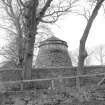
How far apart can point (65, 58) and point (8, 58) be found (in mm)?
6459

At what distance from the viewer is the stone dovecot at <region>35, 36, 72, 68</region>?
67.6 feet

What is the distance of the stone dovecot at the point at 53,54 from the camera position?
67.6ft

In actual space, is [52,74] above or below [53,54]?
below

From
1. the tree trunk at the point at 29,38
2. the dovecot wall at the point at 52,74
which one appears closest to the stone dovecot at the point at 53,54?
the dovecot wall at the point at 52,74

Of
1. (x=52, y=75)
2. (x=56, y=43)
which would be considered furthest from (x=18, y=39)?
(x=56, y=43)

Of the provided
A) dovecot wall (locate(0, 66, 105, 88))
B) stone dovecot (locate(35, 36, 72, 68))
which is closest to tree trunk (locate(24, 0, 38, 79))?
dovecot wall (locate(0, 66, 105, 88))

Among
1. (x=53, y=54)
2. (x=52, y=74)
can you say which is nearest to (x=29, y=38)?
(x=52, y=74)

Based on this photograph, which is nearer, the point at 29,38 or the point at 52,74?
the point at 29,38

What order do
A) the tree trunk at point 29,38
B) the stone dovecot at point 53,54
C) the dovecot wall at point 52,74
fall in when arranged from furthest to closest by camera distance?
the stone dovecot at point 53,54
the dovecot wall at point 52,74
the tree trunk at point 29,38

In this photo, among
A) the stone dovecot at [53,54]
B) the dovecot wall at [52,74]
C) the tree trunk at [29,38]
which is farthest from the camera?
the stone dovecot at [53,54]

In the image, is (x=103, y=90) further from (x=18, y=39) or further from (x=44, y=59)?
(x=44, y=59)

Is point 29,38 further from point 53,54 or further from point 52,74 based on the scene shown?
point 53,54

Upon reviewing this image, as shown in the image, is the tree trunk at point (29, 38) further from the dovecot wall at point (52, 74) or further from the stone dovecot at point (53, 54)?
the stone dovecot at point (53, 54)

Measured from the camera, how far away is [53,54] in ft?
70.6
